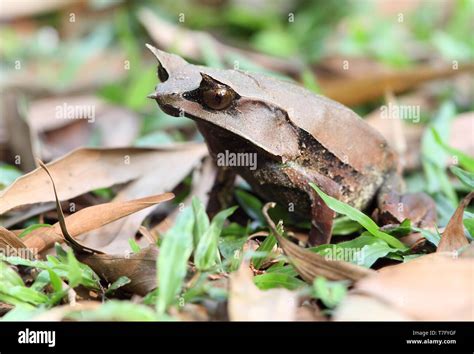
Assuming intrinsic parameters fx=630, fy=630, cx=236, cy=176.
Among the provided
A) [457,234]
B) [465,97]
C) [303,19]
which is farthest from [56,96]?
[457,234]

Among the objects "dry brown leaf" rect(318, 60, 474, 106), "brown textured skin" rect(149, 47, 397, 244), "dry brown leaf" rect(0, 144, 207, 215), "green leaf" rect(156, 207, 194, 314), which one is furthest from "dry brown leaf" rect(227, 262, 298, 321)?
"dry brown leaf" rect(318, 60, 474, 106)

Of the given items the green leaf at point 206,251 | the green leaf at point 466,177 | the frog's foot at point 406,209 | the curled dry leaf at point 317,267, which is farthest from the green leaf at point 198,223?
the green leaf at point 466,177

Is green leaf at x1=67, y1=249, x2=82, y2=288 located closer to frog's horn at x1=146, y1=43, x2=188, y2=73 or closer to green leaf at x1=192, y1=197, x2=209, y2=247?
green leaf at x1=192, y1=197, x2=209, y2=247

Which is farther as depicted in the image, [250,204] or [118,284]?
[250,204]

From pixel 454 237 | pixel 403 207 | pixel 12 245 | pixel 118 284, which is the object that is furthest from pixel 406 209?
pixel 12 245

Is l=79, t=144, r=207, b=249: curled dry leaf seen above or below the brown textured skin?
below

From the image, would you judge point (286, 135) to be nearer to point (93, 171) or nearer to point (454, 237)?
point (454, 237)
